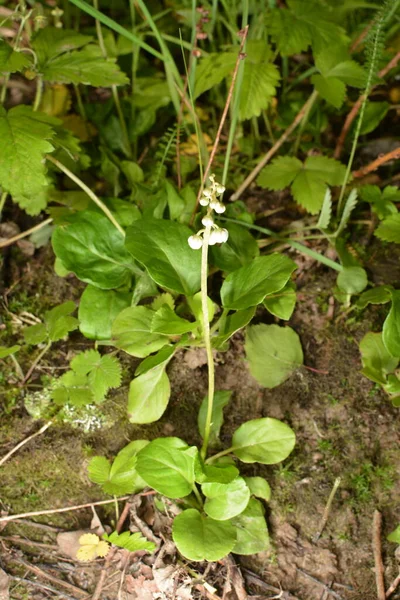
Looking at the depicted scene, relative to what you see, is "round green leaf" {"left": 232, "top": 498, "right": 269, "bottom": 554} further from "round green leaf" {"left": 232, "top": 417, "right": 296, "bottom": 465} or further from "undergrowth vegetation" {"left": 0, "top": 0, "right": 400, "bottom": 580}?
"round green leaf" {"left": 232, "top": 417, "right": 296, "bottom": 465}

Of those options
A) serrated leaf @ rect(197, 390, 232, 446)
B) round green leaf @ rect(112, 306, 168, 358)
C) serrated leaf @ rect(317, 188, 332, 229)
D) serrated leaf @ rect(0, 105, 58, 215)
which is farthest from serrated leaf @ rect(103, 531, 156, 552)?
serrated leaf @ rect(317, 188, 332, 229)

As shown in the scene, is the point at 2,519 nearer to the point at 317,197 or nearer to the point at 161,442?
the point at 161,442

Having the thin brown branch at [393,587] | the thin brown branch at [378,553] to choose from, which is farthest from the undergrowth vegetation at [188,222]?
the thin brown branch at [393,587]

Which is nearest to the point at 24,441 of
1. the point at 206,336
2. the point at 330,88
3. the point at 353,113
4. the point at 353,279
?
the point at 206,336

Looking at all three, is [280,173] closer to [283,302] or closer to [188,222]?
[188,222]

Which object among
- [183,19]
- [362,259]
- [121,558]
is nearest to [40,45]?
[183,19]

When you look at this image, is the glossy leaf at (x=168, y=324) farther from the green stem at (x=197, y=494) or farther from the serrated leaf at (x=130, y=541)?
the serrated leaf at (x=130, y=541)

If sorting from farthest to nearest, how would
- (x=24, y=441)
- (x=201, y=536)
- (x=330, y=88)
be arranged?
(x=330, y=88) → (x=24, y=441) → (x=201, y=536)
